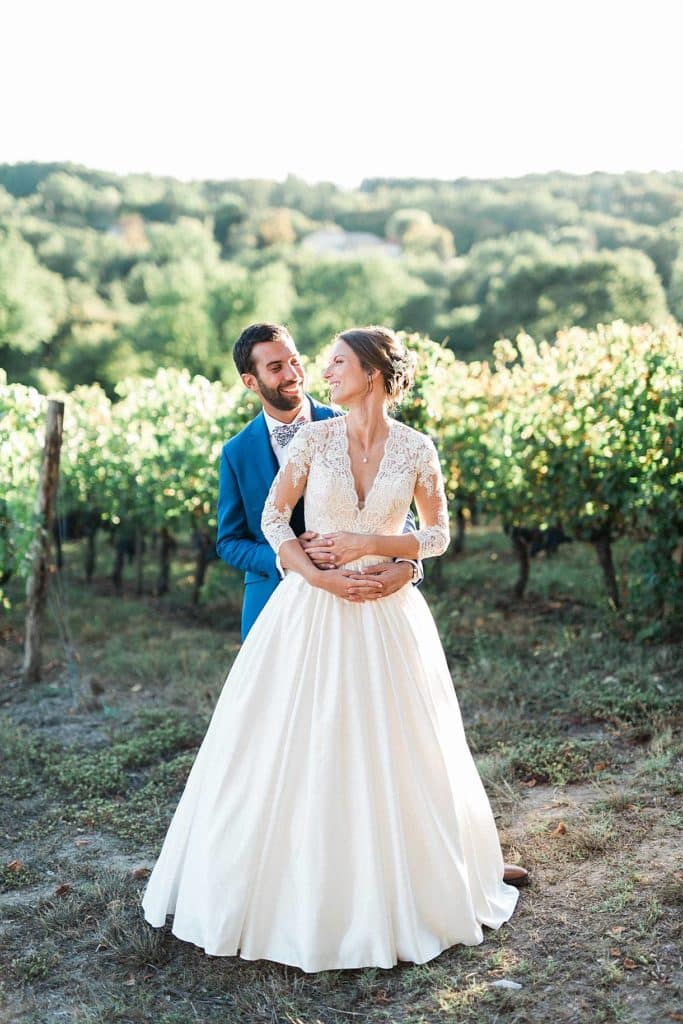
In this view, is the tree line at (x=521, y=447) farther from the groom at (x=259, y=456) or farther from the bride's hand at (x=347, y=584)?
the bride's hand at (x=347, y=584)

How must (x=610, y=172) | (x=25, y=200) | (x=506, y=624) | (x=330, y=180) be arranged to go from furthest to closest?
(x=330, y=180)
(x=25, y=200)
(x=610, y=172)
(x=506, y=624)

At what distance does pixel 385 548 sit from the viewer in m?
3.17

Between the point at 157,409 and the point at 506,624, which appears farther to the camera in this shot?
the point at 157,409

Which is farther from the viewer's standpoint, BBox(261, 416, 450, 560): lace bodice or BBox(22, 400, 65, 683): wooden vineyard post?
BBox(22, 400, 65, 683): wooden vineyard post

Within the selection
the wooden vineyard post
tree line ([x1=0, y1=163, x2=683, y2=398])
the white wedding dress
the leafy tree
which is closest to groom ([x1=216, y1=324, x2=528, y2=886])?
the white wedding dress

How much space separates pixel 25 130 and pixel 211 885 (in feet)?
127

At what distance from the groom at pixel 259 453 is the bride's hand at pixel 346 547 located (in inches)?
10.3

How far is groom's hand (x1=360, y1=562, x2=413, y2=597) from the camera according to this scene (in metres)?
3.16

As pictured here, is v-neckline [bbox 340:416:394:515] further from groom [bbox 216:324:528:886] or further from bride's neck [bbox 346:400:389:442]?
groom [bbox 216:324:528:886]

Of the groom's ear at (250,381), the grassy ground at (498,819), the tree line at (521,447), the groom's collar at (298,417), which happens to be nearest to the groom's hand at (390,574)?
the groom's collar at (298,417)

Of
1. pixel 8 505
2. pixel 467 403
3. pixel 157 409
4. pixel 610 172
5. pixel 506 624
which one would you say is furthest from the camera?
pixel 610 172

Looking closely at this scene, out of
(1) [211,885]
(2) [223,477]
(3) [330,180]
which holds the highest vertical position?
(3) [330,180]

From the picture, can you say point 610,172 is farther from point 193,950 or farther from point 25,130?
point 193,950

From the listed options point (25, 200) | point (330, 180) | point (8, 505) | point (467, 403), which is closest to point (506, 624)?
point (467, 403)
